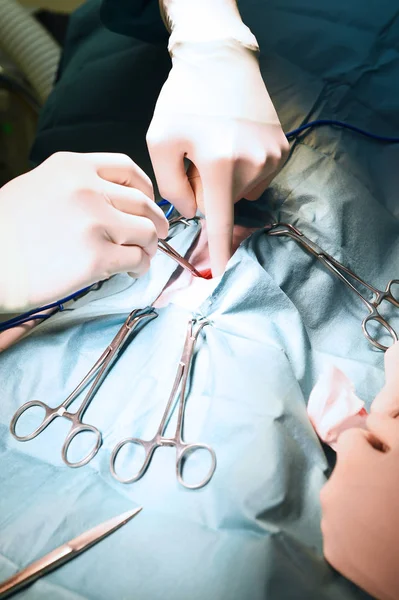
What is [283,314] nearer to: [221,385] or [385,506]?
[221,385]

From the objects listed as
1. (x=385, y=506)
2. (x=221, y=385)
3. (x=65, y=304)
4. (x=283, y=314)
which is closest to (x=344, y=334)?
(x=283, y=314)

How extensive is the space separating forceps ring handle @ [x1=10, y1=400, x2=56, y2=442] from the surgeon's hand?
47 centimetres

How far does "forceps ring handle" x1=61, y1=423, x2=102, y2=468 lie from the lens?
0.81 m

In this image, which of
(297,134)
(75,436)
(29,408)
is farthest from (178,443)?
(297,134)

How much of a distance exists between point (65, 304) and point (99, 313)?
0.23m

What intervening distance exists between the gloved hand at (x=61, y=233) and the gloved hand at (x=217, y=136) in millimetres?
159

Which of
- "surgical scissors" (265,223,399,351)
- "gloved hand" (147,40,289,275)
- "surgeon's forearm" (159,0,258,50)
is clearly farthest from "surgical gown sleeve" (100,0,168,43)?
"surgical scissors" (265,223,399,351)

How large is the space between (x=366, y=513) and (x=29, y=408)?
0.59 m

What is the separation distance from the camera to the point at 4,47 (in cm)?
200

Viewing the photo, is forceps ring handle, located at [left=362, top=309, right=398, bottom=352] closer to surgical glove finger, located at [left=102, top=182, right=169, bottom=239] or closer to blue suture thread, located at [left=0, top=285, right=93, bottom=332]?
surgical glove finger, located at [left=102, top=182, right=169, bottom=239]

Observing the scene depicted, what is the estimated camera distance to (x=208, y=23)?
1149 mm

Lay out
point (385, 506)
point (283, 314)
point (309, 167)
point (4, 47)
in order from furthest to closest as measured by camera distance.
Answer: point (4, 47) → point (309, 167) → point (283, 314) → point (385, 506)

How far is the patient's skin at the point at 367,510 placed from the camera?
61 centimetres

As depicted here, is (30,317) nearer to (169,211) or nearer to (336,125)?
(169,211)
